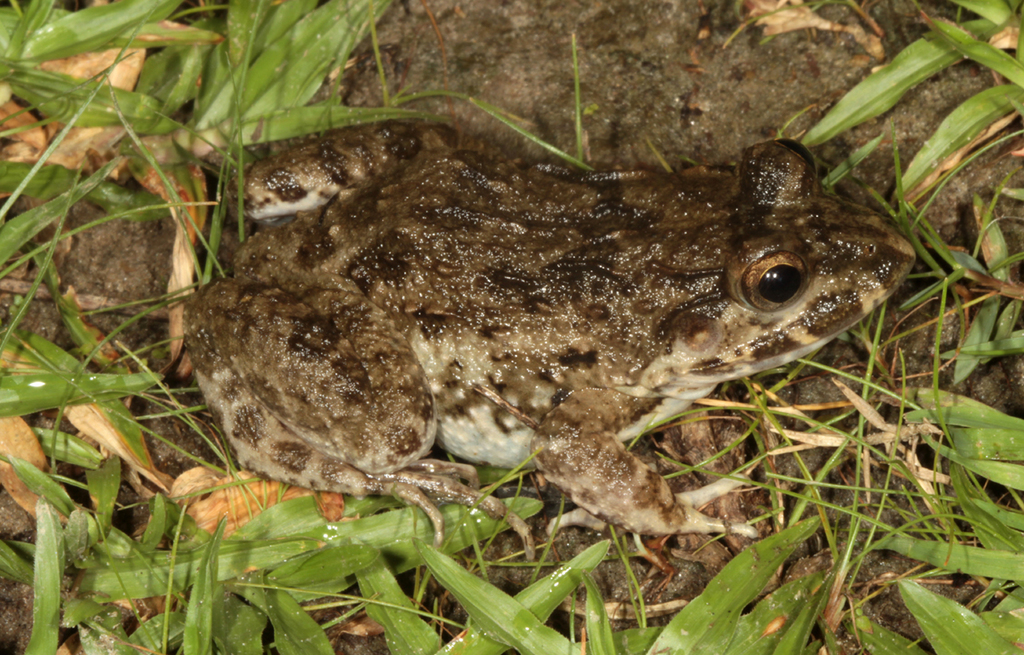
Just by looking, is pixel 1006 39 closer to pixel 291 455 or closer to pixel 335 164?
pixel 335 164

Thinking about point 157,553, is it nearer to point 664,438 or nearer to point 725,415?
point 664,438

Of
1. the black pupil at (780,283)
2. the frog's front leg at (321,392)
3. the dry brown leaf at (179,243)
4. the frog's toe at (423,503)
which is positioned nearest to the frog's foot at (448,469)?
the frog's front leg at (321,392)

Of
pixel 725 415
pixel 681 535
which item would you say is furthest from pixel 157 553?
pixel 725 415

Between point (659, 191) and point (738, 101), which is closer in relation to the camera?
point (659, 191)

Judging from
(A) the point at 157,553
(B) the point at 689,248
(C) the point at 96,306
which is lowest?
(A) the point at 157,553

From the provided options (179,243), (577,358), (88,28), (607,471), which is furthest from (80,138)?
(607,471)

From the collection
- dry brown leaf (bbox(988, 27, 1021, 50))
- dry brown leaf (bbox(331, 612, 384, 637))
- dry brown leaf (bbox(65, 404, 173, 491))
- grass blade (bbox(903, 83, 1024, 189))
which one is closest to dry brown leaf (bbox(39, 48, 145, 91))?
dry brown leaf (bbox(65, 404, 173, 491))

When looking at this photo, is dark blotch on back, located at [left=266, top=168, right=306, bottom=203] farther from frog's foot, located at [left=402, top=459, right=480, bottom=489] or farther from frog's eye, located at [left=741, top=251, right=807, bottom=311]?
frog's eye, located at [left=741, top=251, right=807, bottom=311]
